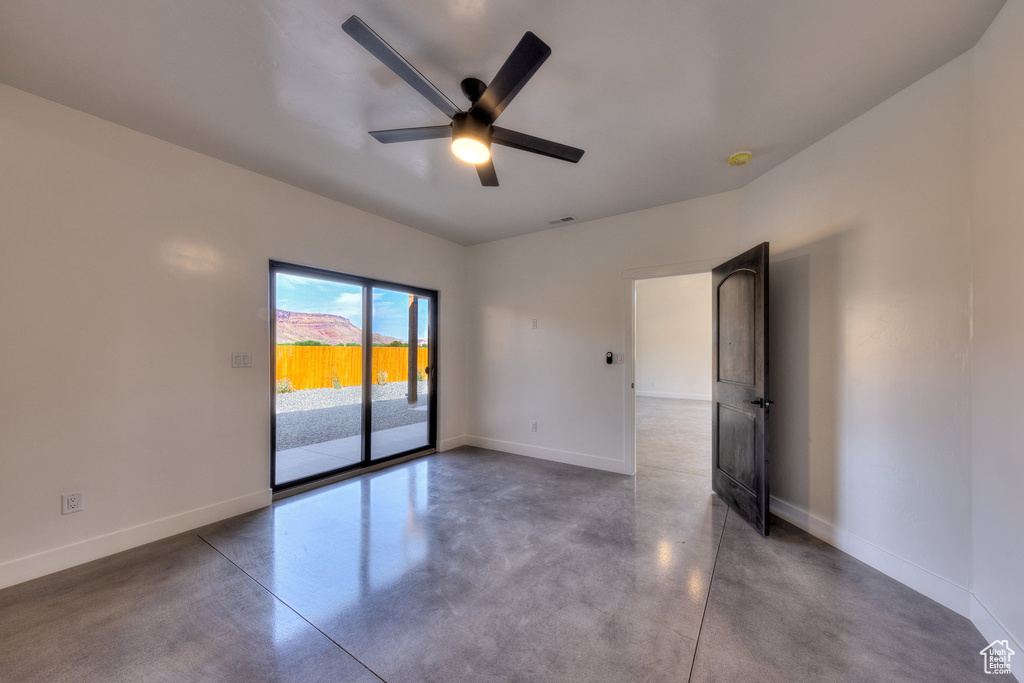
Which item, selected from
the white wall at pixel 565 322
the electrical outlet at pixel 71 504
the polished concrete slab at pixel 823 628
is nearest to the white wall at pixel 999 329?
the polished concrete slab at pixel 823 628

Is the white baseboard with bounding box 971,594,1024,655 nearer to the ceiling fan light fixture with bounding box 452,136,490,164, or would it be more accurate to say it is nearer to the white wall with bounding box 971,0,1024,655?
the white wall with bounding box 971,0,1024,655

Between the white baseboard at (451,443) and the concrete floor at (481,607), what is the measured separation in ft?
5.74

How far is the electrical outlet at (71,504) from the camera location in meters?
2.19

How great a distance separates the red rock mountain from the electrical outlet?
1535 millimetres

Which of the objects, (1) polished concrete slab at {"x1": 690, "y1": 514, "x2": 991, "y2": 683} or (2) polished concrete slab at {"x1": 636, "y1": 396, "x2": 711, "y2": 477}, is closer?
(1) polished concrete slab at {"x1": 690, "y1": 514, "x2": 991, "y2": 683}

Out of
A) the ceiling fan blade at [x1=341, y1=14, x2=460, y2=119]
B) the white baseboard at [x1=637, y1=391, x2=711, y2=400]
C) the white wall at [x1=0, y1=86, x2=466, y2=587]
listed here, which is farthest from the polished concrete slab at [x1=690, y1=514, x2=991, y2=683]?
the white baseboard at [x1=637, y1=391, x2=711, y2=400]

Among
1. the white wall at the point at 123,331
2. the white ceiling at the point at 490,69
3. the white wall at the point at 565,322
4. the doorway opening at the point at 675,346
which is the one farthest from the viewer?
the doorway opening at the point at 675,346

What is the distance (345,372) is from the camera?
12.5 feet

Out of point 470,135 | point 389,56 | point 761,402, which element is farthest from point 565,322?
point 389,56

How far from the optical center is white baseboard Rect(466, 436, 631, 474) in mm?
3971

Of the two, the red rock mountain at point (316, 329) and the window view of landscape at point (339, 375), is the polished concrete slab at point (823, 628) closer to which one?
the window view of landscape at point (339, 375)

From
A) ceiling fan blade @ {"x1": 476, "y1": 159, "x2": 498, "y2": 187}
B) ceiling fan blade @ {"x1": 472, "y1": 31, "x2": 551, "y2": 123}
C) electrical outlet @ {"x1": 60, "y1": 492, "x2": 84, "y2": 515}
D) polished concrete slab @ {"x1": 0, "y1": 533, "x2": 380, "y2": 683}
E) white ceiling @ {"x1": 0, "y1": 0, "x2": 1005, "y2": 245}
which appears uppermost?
white ceiling @ {"x1": 0, "y1": 0, "x2": 1005, "y2": 245}

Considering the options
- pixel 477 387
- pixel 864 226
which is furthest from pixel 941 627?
pixel 477 387

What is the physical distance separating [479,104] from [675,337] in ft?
30.0
